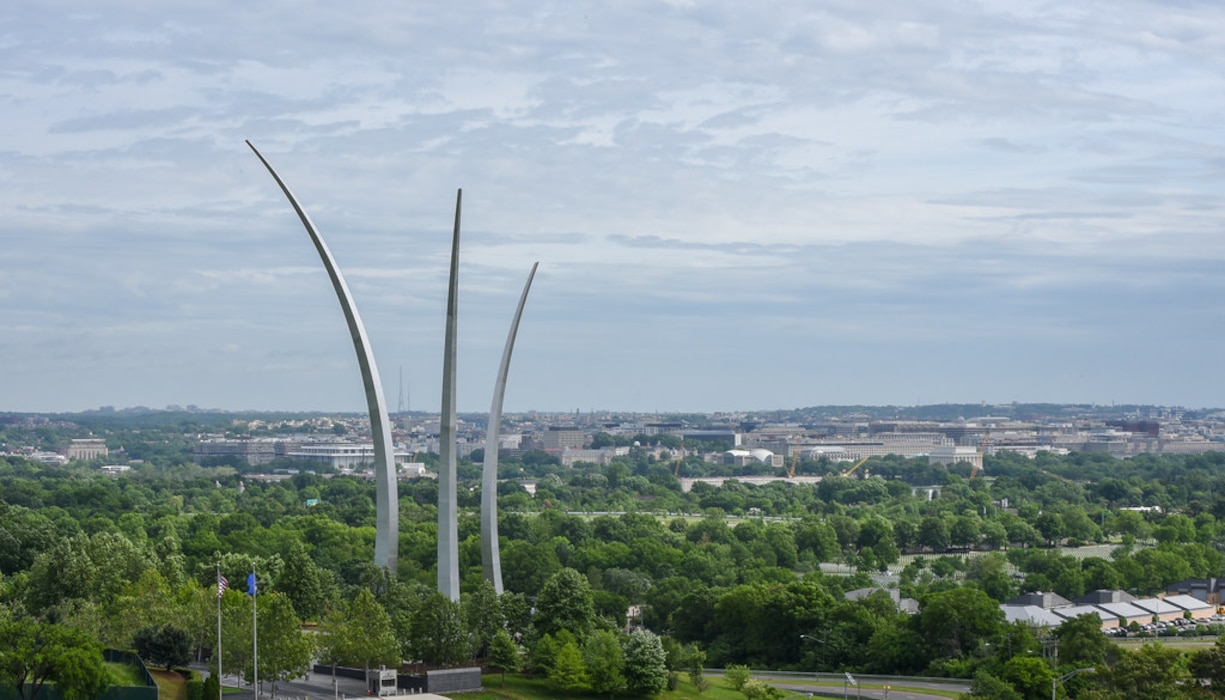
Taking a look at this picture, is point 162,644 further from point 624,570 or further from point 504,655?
point 624,570

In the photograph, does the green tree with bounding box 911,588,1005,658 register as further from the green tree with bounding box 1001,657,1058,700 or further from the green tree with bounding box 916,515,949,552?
the green tree with bounding box 916,515,949,552

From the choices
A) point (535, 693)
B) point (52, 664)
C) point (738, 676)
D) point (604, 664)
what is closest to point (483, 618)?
point (535, 693)

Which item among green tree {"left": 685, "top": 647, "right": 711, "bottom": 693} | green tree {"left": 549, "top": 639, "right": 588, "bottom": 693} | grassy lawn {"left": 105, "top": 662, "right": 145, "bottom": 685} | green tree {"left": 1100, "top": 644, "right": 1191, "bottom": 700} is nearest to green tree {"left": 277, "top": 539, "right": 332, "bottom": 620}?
grassy lawn {"left": 105, "top": 662, "right": 145, "bottom": 685}

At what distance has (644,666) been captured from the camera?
58094 mm

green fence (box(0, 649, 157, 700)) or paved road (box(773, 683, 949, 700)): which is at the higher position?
Answer: green fence (box(0, 649, 157, 700))

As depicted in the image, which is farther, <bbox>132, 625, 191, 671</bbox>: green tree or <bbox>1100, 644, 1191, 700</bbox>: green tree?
<bbox>1100, 644, 1191, 700</bbox>: green tree

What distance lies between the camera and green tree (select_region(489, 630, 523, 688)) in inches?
2266

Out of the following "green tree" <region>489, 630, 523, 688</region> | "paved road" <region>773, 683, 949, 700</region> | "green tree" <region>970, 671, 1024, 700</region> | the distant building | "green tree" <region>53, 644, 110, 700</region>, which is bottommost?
"paved road" <region>773, 683, 949, 700</region>

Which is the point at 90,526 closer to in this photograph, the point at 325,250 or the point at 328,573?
the point at 328,573

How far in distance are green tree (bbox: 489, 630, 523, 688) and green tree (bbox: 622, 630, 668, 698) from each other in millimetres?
3863

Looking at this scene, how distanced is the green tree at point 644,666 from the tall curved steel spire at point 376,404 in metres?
9.75

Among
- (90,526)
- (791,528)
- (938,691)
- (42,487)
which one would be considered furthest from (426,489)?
(938,691)

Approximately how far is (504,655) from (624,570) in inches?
1322

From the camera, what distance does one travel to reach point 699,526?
12050 centimetres
